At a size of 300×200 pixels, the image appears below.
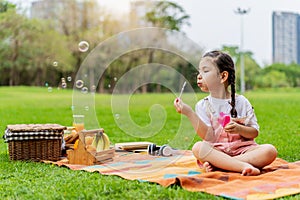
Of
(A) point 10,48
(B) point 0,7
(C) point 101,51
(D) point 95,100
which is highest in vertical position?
(B) point 0,7

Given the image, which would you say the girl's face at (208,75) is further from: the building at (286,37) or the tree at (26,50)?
the building at (286,37)

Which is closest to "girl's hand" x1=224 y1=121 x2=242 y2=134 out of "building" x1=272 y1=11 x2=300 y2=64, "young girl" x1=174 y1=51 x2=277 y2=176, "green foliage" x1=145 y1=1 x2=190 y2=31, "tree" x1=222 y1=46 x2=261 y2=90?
"young girl" x1=174 y1=51 x2=277 y2=176

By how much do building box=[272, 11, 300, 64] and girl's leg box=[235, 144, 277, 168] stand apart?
28299 millimetres

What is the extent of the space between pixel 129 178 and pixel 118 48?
80 centimetres

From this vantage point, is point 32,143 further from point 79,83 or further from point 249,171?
point 249,171

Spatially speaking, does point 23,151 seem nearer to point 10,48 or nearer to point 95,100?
point 95,100

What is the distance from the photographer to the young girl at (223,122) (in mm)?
2557

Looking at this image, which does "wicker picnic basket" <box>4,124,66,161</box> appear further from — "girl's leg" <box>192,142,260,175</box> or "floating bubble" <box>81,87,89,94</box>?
"girl's leg" <box>192,142,260,175</box>

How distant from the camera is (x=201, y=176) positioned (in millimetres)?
2332

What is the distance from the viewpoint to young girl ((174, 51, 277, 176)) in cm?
256

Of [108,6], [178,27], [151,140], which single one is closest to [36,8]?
[108,6]

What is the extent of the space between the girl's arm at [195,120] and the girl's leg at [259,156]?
218 millimetres

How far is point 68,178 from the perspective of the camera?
240 cm

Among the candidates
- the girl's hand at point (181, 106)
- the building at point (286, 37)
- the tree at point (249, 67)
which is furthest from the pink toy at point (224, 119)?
the building at point (286, 37)
